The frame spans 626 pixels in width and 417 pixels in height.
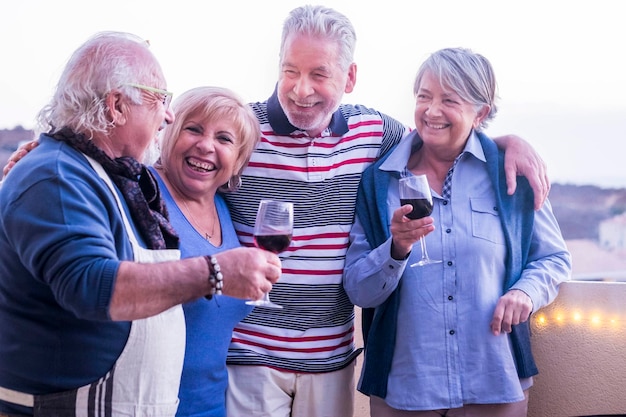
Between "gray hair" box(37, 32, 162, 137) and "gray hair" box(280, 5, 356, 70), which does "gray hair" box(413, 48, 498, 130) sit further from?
"gray hair" box(37, 32, 162, 137)

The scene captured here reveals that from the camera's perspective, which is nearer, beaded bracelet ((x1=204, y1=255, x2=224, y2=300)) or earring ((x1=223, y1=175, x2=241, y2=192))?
beaded bracelet ((x1=204, y1=255, x2=224, y2=300))

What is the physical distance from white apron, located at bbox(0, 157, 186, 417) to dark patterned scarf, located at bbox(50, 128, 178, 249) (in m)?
0.03

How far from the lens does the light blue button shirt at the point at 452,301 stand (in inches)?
89.1

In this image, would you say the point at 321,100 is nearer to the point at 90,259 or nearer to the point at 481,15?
the point at 90,259

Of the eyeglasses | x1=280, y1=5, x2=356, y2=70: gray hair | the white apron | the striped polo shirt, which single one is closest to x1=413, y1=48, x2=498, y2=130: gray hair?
x1=280, y1=5, x2=356, y2=70: gray hair

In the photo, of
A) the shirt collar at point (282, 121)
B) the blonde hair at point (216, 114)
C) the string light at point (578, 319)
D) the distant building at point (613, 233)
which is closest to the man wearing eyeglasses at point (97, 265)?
the blonde hair at point (216, 114)

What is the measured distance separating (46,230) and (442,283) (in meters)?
1.29

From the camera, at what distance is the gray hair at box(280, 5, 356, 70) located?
2.42m

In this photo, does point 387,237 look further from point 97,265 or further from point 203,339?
point 97,265

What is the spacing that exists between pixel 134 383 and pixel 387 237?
3.37 ft

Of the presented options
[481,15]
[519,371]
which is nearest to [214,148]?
[519,371]

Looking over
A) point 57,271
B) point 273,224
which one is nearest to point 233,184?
point 273,224

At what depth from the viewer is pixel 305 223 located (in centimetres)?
242

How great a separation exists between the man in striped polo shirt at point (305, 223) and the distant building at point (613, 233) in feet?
60.4
